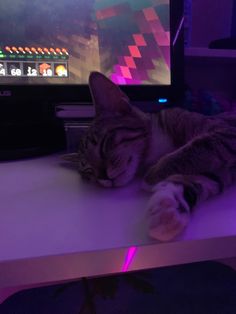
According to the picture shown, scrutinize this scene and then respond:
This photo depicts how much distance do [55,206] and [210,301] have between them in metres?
0.92

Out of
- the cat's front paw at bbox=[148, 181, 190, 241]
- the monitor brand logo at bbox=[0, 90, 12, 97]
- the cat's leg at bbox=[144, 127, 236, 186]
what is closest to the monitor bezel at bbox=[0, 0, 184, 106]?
the monitor brand logo at bbox=[0, 90, 12, 97]

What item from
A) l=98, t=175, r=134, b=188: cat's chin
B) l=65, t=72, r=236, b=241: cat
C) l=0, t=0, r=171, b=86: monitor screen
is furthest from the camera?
l=0, t=0, r=171, b=86: monitor screen

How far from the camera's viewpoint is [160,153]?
666 millimetres

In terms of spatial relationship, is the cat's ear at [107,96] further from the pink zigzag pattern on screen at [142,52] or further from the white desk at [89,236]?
the white desk at [89,236]

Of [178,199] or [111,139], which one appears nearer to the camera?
[178,199]

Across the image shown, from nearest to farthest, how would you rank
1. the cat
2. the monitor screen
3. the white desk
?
the white desk < the cat < the monitor screen

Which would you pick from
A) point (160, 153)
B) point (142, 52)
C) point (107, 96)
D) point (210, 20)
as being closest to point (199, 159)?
point (160, 153)

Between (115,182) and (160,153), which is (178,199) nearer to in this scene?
(115,182)

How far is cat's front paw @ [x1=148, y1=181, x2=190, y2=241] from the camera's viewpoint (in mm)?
329

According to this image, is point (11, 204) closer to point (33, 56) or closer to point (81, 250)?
point (81, 250)

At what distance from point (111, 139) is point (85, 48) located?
0.89ft

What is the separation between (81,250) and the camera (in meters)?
0.31

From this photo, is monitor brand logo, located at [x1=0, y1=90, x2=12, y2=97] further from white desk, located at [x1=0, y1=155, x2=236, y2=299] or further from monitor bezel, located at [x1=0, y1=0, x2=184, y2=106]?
white desk, located at [x1=0, y1=155, x2=236, y2=299]

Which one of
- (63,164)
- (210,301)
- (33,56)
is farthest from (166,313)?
(33,56)
